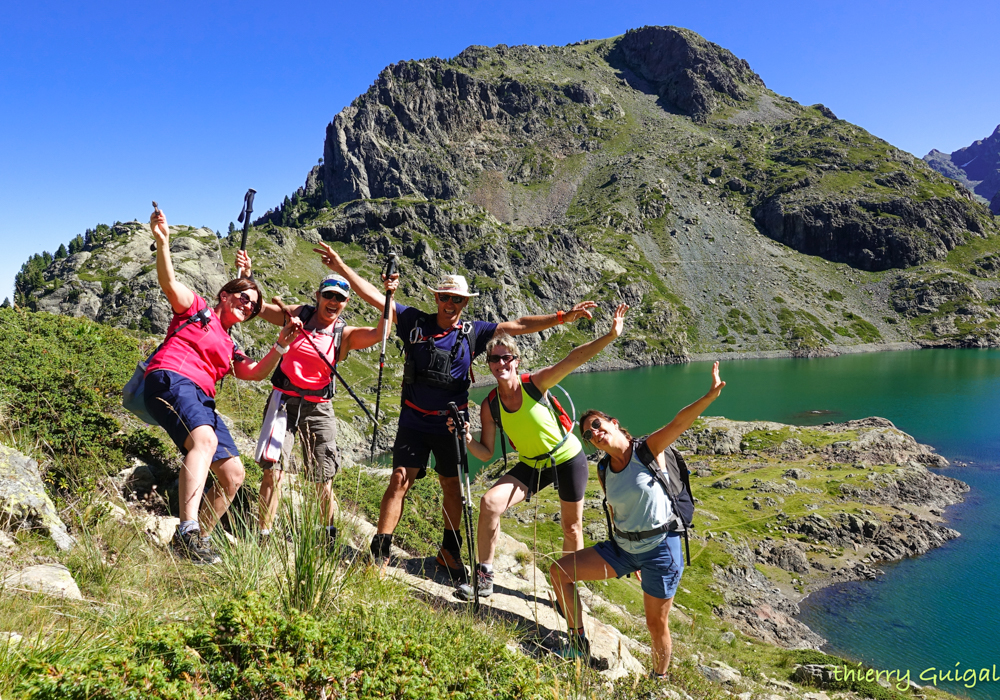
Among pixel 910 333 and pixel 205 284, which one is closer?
pixel 205 284

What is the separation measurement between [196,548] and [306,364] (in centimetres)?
193

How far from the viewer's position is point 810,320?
138 m

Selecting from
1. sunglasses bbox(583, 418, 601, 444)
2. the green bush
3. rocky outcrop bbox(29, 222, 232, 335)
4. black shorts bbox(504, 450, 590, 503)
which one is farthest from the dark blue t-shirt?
rocky outcrop bbox(29, 222, 232, 335)

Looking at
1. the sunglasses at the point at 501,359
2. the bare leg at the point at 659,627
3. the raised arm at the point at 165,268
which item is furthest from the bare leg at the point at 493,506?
the raised arm at the point at 165,268

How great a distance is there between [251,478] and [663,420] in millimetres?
57966

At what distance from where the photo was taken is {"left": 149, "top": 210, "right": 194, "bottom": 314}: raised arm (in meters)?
4.61

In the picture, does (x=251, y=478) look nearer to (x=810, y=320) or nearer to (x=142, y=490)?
(x=142, y=490)

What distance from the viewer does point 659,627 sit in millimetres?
5285

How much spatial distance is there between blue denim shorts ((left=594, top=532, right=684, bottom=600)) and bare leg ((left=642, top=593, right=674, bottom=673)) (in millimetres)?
92

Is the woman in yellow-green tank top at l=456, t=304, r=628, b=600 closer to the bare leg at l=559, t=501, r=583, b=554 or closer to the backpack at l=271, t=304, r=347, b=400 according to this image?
the bare leg at l=559, t=501, r=583, b=554

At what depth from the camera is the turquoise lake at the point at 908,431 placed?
2041 cm

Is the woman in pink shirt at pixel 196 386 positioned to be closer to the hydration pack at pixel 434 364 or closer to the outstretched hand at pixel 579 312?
the hydration pack at pixel 434 364

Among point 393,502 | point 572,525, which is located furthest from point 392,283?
point 572,525

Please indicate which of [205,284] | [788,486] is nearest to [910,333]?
[788,486]
